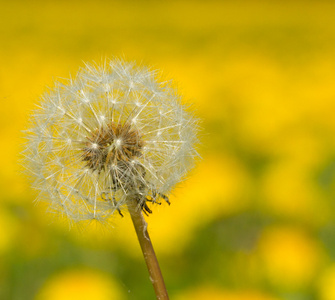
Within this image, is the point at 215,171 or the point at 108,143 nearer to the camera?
the point at 108,143

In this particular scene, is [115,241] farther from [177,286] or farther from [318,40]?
[318,40]

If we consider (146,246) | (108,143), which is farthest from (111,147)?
(146,246)

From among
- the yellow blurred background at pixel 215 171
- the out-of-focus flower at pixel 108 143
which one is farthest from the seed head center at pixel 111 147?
the yellow blurred background at pixel 215 171

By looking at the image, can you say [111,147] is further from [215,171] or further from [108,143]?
[215,171]

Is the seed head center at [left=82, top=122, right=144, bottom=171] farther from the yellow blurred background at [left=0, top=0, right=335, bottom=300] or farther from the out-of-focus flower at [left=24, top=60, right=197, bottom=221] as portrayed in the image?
the yellow blurred background at [left=0, top=0, right=335, bottom=300]

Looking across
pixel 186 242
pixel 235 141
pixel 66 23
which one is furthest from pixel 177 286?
pixel 66 23

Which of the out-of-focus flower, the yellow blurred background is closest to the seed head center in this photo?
the out-of-focus flower
